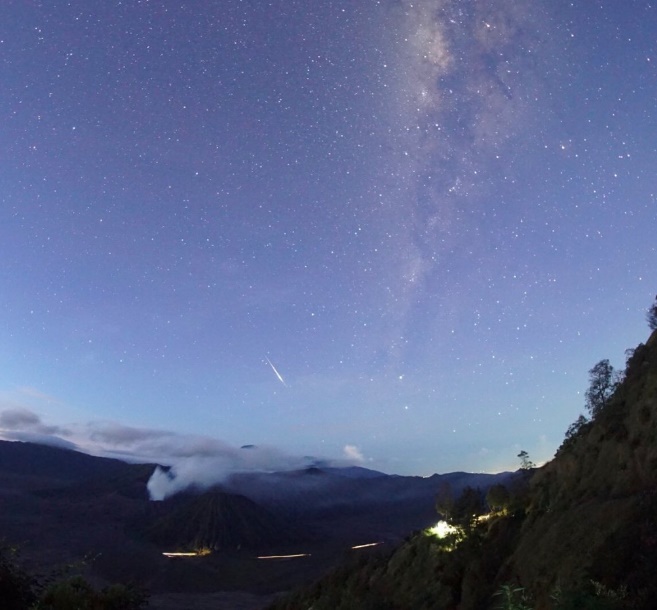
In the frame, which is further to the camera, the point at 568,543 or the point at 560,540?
the point at 560,540

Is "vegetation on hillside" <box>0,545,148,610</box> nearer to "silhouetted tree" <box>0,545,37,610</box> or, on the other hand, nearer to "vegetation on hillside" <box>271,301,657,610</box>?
"silhouetted tree" <box>0,545,37,610</box>

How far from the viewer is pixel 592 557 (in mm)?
19094

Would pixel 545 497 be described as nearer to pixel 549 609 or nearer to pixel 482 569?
pixel 482 569

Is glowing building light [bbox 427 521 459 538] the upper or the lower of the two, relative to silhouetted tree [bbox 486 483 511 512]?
lower

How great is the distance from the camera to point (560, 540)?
75.9 ft

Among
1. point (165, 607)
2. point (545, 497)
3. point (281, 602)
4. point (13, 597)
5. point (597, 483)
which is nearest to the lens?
point (13, 597)

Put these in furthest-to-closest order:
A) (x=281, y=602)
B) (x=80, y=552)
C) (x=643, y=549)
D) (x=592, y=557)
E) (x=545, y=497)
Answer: (x=80, y=552)
(x=281, y=602)
(x=545, y=497)
(x=592, y=557)
(x=643, y=549)

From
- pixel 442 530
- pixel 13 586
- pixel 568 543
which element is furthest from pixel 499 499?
pixel 13 586

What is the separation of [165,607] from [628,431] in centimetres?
13127

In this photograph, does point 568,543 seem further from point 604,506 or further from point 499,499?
point 499,499

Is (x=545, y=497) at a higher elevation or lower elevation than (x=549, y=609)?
higher

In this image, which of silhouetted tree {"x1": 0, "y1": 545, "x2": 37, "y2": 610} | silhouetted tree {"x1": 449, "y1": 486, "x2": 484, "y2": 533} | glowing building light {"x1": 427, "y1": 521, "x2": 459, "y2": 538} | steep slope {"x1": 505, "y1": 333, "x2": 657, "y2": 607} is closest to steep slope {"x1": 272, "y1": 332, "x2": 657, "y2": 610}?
steep slope {"x1": 505, "y1": 333, "x2": 657, "y2": 607}

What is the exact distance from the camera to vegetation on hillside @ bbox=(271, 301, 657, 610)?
17.4m

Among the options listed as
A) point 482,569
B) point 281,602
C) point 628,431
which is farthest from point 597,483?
point 281,602
